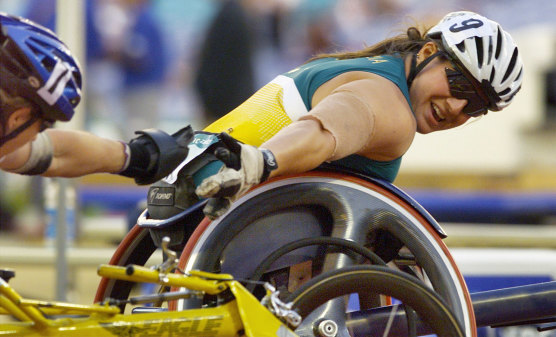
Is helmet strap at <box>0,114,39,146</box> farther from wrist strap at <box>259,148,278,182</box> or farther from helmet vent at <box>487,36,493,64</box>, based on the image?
helmet vent at <box>487,36,493,64</box>

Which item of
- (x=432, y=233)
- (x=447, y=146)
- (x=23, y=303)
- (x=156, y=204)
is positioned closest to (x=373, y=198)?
(x=432, y=233)

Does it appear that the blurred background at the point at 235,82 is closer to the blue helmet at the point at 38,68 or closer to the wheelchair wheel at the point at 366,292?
the wheelchair wheel at the point at 366,292

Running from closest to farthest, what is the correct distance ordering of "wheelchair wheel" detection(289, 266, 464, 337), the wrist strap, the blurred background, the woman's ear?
the wrist strap, "wheelchair wheel" detection(289, 266, 464, 337), the woman's ear, the blurred background

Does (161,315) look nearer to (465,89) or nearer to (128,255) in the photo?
(128,255)

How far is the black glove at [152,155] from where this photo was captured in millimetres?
2707

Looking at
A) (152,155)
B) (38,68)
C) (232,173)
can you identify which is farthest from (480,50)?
(38,68)

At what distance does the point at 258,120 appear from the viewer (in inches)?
135

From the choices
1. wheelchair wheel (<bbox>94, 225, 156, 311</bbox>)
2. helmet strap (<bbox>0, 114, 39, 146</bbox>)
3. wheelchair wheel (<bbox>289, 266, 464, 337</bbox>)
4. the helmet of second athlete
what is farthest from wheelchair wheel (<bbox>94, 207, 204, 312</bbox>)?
the helmet of second athlete

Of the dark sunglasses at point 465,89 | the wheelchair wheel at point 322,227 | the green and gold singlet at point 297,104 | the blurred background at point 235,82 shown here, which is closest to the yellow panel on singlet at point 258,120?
the green and gold singlet at point 297,104

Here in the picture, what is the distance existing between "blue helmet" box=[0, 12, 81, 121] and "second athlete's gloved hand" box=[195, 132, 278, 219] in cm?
42

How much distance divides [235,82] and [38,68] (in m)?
6.03

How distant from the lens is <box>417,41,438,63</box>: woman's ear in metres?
3.60

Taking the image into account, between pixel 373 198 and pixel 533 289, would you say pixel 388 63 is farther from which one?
pixel 533 289

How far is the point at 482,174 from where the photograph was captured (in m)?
9.02
